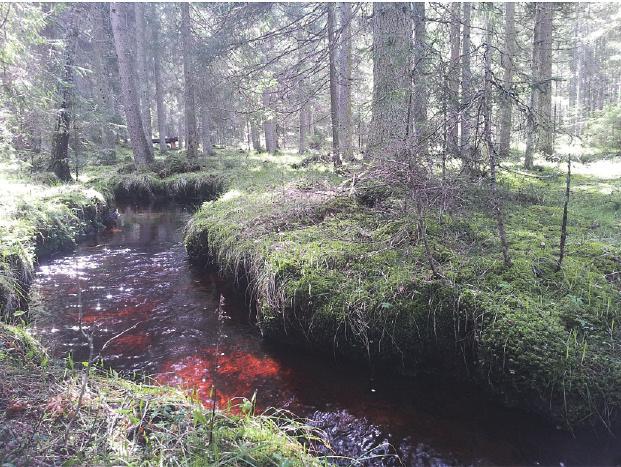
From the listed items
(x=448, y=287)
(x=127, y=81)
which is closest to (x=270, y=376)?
(x=448, y=287)

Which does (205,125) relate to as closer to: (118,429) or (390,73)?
(390,73)

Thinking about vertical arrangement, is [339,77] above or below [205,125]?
above

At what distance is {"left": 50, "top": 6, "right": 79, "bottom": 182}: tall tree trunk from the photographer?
11.3 m

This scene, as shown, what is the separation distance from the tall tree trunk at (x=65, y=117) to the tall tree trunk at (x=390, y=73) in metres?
9.09

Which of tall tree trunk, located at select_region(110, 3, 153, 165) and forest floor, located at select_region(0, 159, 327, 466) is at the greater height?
tall tree trunk, located at select_region(110, 3, 153, 165)

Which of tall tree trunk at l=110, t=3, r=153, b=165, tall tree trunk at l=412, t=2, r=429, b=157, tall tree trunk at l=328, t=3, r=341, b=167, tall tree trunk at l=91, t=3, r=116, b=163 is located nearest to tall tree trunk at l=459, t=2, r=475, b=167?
tall tree trunk at l=412, t=2, r=429, b=157

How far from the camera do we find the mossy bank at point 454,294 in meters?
3.00

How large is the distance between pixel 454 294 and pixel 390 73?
452cm

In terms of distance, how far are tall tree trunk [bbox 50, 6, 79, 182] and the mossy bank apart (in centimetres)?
877

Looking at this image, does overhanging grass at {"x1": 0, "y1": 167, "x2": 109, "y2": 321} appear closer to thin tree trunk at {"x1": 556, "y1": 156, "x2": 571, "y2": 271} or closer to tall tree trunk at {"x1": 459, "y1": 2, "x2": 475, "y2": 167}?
tall tree trunk at {"x1": 459, "y1": 2, "x2": 475, "y2": 167}

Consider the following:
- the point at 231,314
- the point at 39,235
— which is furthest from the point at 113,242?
the point at 231,314

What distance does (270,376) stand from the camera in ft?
13.4

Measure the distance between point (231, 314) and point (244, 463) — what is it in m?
3.55

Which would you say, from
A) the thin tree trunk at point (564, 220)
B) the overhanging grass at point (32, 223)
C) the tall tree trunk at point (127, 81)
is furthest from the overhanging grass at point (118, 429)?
the tall tree trunk at point (127, 81)
